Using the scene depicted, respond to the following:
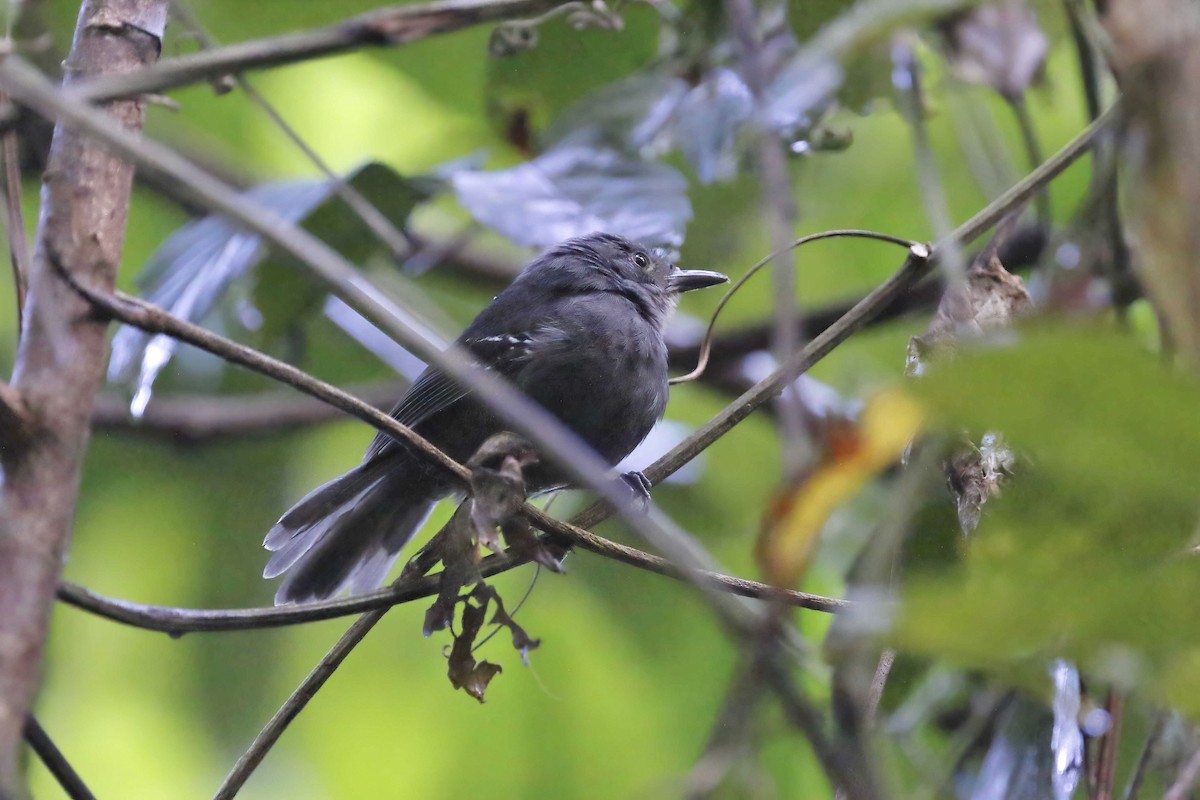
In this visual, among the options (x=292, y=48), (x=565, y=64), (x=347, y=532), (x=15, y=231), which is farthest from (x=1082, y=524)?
(x=565, y=64)

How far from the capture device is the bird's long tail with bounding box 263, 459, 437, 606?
328 cm

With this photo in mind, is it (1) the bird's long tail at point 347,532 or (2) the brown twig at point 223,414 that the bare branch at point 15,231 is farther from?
(2) the brown twig at point 223,414

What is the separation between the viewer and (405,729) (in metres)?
4.49

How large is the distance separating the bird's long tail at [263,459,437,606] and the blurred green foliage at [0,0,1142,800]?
36.8 inches

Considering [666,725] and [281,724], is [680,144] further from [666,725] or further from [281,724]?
[281,724]

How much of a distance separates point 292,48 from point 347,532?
7.71 ft

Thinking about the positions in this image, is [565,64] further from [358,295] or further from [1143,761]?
[358,295]

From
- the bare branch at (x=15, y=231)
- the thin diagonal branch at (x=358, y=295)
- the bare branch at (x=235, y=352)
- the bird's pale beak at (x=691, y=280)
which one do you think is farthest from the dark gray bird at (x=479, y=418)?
the thin diagonal branch at (x=358, y=295)

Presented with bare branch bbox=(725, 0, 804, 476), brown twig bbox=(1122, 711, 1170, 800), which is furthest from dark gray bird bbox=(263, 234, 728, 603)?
bare branch bbox=(725, 0, 804, 476)

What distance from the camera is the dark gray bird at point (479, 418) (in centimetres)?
339

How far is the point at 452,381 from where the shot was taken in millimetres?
3455

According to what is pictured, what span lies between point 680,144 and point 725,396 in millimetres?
1296

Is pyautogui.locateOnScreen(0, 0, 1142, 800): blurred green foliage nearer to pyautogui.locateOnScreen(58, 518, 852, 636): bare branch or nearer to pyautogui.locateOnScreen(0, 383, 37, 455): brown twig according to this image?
pyautogui.locateOnScreen(58, 518, 852, 636): bare branch

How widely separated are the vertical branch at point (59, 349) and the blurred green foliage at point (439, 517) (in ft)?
7.18
